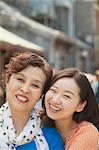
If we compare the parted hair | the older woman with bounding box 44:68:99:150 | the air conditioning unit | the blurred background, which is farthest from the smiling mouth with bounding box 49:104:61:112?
the air conditioning unit

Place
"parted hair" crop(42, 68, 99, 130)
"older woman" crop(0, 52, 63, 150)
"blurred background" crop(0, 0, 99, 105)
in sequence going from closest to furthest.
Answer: "older woman" crop(0, 52, 63, 150)
"parted hair" crop(42, 68, 99, 130)
"blurred background" crop(0, 0, 99, 105)

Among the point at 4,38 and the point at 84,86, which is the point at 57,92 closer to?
the point at 84,86

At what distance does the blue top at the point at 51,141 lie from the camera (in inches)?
108

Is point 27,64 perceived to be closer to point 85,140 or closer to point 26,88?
point 26,88

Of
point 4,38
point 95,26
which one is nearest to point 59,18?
Answer: point 95,26

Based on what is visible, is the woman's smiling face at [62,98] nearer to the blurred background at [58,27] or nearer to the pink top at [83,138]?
the pink top at [83,138]

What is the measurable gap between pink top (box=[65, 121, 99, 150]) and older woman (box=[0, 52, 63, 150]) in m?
0.07

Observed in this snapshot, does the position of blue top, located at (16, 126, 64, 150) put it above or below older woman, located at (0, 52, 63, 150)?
below

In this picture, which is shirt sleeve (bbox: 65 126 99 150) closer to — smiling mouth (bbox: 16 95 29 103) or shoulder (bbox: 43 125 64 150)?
shoulder (bbox: 43 125 64 150)

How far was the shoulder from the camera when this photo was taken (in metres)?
2.78

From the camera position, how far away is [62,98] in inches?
110

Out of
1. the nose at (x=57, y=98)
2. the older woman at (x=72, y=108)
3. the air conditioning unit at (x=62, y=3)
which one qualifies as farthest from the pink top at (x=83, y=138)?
the air conditioning unit at (x=62, y=3)

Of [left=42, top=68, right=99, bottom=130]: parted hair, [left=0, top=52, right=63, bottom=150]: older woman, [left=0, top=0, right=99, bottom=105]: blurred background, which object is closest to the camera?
[left=0, top=52, right=63, bottom=150]: older woman

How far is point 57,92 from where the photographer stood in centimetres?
281
